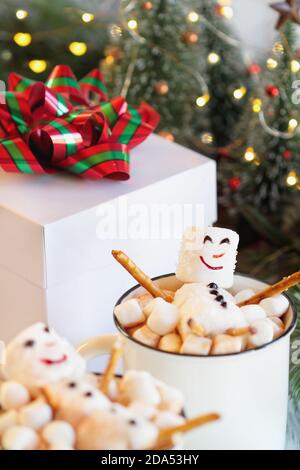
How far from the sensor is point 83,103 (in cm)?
92

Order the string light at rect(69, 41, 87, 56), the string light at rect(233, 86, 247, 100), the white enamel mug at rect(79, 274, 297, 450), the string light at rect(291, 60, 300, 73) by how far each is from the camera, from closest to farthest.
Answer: the white enamel mug at rect(79, 274, 297, 450), the string light at rect(291, 60, 300, 73), the string light at rect(233, 86, 247, 100), the string light at rect(69, 41, 87, 56)

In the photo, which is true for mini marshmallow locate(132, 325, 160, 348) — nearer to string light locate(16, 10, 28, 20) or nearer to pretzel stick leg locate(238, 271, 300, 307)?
pretzel stick leg locate(238, 271, 300, 307)

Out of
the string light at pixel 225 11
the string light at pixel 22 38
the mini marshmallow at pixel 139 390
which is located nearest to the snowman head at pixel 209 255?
the mini marshmallow at pixel 139 390

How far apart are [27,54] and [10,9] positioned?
0.09 m

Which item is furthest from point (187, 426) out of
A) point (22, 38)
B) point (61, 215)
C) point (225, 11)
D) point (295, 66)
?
point (22, 38)

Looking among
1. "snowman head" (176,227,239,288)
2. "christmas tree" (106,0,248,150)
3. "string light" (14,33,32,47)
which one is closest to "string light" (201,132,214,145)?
"christmas tree" (106,0,248,150)

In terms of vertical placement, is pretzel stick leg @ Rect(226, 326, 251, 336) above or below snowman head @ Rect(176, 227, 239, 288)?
below

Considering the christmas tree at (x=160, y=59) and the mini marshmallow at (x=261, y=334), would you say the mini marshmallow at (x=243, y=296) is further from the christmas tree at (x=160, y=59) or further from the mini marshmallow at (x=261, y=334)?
the christmas tree at (x=160, y=59)

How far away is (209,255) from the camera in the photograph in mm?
588

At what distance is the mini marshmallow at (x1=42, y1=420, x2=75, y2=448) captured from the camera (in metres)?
0.41

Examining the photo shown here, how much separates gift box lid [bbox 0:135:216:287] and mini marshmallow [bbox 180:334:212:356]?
0.77 ft

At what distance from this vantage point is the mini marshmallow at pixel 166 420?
1.37ft

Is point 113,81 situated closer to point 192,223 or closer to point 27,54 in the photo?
point 27,54

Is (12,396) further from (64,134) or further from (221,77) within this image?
(221,77)
